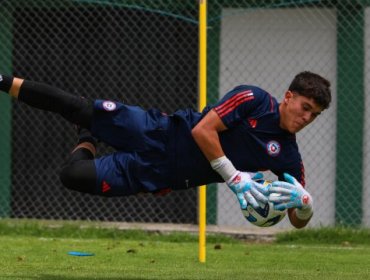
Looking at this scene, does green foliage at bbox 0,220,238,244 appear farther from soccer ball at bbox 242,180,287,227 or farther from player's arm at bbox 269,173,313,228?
player's arm at bbox 269,173,313,228

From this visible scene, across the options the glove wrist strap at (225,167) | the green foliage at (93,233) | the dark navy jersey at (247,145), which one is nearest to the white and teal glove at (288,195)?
the glove wrist strap at (225,167)

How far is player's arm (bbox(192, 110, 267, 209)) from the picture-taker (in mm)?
6148

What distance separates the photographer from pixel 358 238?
31.7ft

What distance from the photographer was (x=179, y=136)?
655 cm

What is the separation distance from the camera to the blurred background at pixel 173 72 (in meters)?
10.3

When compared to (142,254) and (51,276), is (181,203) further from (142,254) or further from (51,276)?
(51,276)

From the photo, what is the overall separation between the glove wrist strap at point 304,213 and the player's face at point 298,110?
0.51 meters

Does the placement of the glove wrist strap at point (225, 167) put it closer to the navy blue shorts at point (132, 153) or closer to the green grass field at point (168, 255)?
the navy blue shorts at point (132, 153)

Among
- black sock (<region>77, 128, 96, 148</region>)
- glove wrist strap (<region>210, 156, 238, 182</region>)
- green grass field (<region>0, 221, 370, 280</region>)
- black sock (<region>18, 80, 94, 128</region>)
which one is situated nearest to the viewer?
glove wrist strap (<region>210, 156, 238, 182</region>)

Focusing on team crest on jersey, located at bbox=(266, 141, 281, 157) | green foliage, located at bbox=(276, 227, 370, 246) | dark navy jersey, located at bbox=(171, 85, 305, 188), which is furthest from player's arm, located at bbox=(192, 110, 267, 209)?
green foliage, located at bbox=(276, 227, 370, 246)

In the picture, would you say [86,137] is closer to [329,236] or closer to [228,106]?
[228,106]

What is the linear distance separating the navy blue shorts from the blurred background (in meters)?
3.62

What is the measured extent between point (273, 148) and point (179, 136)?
615 millimetres

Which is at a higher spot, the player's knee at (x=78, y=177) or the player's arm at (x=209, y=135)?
the player's arm at (x=209, y=135)
